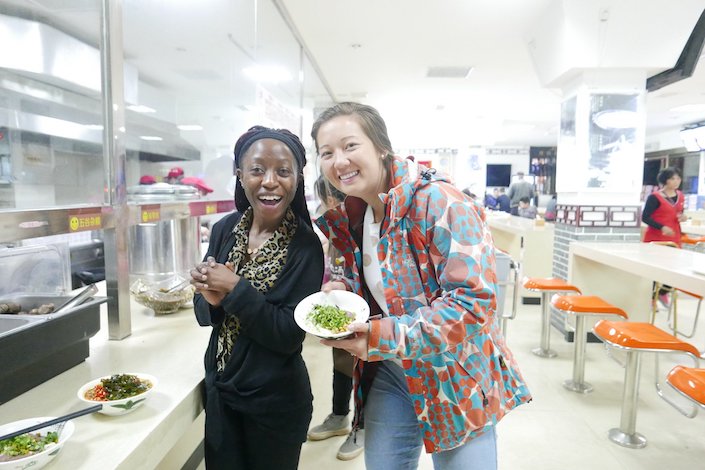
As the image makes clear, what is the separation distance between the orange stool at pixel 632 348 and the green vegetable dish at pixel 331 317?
1871 mm

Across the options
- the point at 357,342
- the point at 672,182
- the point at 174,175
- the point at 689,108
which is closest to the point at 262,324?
the point at 357,342

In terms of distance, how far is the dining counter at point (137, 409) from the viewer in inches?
33.4

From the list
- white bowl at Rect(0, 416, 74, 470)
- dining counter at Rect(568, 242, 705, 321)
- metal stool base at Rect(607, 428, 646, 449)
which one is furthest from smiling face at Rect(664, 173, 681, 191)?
white bowl at Rect(0, 416, 74, 470)

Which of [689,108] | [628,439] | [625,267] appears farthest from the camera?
[689,108]

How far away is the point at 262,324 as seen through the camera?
1.07 m

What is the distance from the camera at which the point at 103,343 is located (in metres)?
1.41

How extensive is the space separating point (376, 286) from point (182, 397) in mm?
575

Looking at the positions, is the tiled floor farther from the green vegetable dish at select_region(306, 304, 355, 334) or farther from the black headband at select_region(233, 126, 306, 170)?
the black headband at select_region(233, 126, 306, 170)

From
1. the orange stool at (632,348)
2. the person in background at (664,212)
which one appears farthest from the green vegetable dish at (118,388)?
the person in background at (664,212)

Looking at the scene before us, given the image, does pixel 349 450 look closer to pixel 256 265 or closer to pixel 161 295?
pixel 161 295

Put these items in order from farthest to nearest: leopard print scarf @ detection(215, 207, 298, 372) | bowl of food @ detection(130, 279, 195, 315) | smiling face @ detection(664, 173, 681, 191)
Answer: smiling face @ detection(664, 173, 681, 191) → bowl of food @ detection(130, 279, 195, 315) → leopard print scarf @ detection(215, 207, 298, 372)

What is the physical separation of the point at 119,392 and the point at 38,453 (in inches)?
9.8

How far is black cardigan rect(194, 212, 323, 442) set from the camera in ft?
3.61

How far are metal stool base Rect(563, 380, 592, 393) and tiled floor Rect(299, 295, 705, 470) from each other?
0.04m
